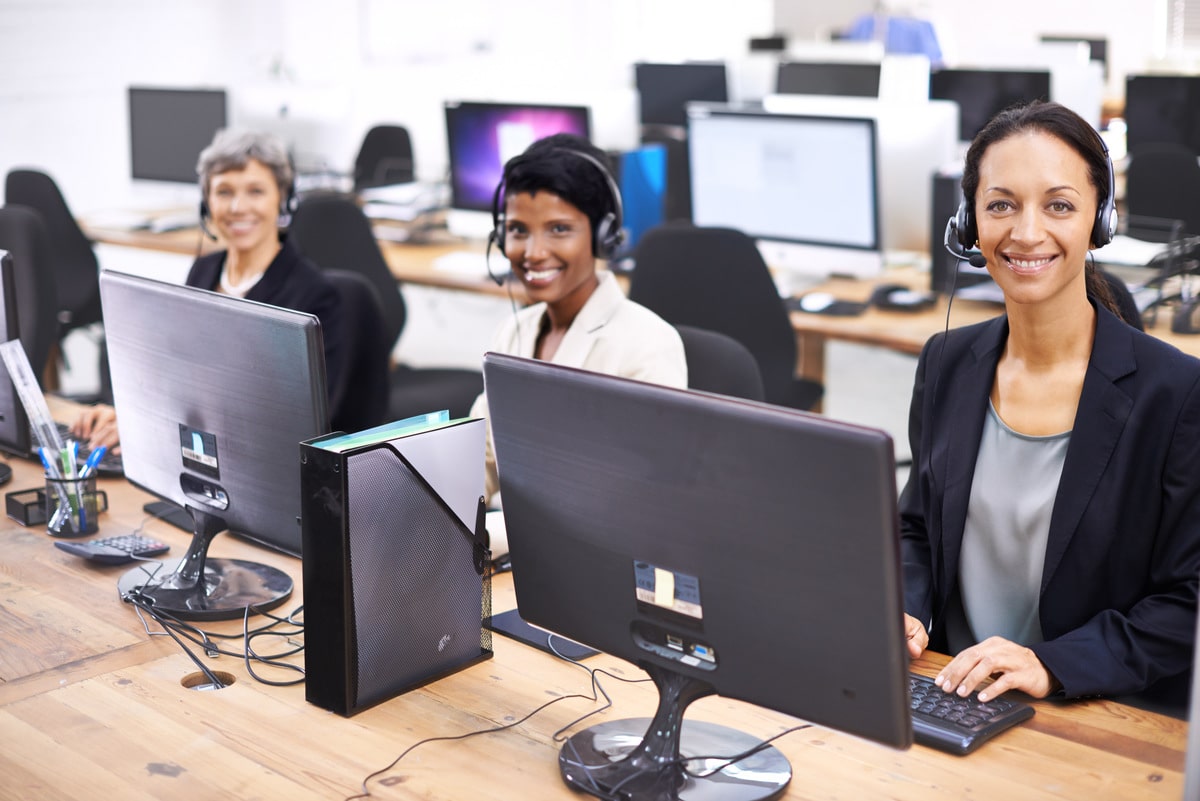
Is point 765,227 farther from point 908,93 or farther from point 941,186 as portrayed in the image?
point 908,93

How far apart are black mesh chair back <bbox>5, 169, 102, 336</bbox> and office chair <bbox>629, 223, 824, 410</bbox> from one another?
2404 mm

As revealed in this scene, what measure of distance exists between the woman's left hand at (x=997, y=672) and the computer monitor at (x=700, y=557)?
241 mm

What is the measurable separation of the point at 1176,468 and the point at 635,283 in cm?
171

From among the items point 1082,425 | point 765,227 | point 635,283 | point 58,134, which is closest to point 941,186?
point 765,227

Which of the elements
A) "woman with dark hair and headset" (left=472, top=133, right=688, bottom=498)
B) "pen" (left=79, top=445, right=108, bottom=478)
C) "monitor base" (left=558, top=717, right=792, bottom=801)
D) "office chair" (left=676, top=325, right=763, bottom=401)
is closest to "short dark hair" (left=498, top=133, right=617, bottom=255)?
"woman with dark hair and headset" (left=472, top=133, right=688, bottom=498)

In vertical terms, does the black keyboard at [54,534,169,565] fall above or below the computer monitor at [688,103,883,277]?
below

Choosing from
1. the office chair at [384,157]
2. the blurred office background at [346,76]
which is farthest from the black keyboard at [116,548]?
the office chair at [384,157]

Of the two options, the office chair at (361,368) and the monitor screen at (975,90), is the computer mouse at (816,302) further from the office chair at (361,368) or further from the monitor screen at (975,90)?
the monitor screen at (975,90)

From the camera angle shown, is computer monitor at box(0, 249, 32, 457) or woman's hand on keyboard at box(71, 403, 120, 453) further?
woman's hand on keyboard at box(71, 403, 120, 453)

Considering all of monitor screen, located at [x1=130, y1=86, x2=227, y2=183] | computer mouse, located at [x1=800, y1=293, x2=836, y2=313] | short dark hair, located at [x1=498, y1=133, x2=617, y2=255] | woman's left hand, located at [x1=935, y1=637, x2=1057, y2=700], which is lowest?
woman's left hand, located at [x1=935, y1=637, x2=1057, y2=700]

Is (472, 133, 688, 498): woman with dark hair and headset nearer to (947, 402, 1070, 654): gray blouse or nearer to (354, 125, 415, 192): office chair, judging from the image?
(947, 402, 1070, 654): gray blouse

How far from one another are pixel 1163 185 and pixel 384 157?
9.80ft

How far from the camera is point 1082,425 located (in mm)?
1559

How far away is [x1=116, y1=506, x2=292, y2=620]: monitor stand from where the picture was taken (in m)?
1.74
